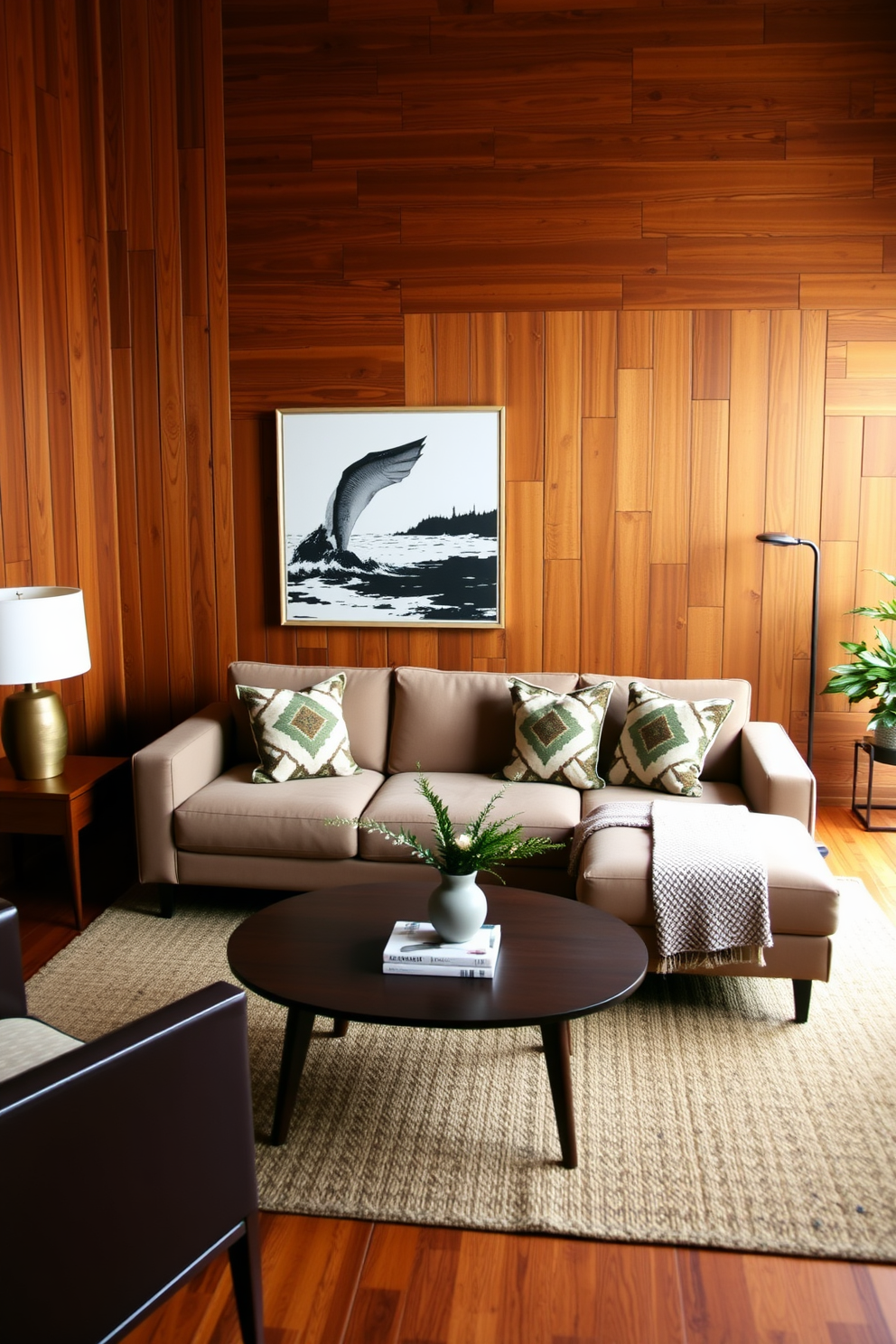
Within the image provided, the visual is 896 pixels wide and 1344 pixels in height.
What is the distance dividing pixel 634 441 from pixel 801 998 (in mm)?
2328

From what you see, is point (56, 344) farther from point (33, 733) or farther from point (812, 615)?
point (812, 615)

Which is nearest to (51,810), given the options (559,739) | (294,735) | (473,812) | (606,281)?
(294,735)

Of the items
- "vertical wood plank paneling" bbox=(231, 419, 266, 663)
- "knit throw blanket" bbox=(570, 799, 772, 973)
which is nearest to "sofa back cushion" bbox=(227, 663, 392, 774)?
"vertical wood plank paneling" bbox=(231, 419, 266, 663)

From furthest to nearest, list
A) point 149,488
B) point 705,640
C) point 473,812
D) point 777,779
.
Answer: point 149,488 → point 705,640 → point 473,812 → point 777,779

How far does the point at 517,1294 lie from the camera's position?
2.08 m

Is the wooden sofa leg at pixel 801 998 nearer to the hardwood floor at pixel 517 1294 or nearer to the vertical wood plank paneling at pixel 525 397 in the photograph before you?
the hardwood floor at pixel 517 1294

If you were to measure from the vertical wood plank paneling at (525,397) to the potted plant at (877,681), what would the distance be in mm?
1387

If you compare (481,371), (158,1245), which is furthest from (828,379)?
(158,1245)

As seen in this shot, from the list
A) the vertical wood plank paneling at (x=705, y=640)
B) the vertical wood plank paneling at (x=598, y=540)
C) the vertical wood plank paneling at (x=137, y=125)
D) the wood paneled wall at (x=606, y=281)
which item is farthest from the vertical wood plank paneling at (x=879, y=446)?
the vertical wood plank paneling at (x=137, y=125)

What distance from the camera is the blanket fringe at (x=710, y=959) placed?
9.73ft

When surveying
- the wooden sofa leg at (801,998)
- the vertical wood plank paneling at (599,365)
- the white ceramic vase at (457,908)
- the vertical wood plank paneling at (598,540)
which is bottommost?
the wooden sofa leg at (801,998)

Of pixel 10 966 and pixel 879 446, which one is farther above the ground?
pixel 879 446

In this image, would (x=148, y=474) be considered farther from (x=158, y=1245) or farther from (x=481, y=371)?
(x=158, y=1245)

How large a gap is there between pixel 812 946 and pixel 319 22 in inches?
150
